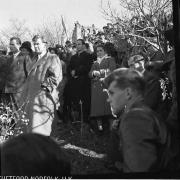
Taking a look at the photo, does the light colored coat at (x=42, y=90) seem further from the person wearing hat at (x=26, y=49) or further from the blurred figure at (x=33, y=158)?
the blurred figure at (x=33, y=158)

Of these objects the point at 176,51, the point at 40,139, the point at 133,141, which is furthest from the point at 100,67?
the point at 40,139

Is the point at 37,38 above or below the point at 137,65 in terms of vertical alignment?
above

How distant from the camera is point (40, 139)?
4.34 ft

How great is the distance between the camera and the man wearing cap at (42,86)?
2.46m

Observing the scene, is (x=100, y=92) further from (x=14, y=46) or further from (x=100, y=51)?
(x=14, y=46)

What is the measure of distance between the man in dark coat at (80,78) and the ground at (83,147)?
153 mm

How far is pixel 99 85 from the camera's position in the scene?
7.83 ft

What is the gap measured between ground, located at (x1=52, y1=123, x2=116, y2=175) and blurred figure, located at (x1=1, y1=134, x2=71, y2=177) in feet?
2.87

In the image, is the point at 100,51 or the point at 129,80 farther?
the point at 100,51

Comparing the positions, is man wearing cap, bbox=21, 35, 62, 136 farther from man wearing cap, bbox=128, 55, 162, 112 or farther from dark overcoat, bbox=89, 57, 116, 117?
man wearing cap, bbox=128, 55, 162, 112

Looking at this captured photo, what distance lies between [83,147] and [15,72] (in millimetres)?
691

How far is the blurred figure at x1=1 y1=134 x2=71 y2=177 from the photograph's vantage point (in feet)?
4.15

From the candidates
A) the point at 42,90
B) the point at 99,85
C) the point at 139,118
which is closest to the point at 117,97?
the point at 139,118

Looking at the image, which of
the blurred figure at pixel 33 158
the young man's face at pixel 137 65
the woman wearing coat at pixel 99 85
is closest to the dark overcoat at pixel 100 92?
the woman wearing coat at pixel 99 85
